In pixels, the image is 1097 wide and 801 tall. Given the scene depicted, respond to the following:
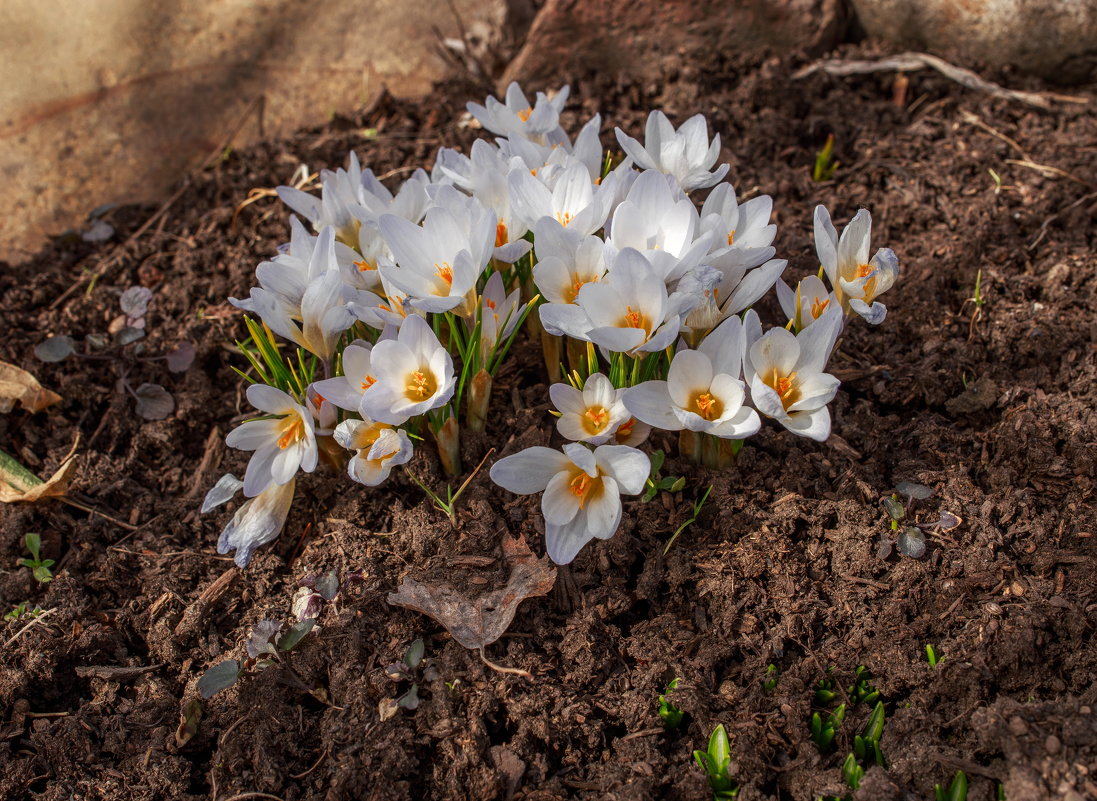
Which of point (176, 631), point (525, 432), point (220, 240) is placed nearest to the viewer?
point (176, 631)

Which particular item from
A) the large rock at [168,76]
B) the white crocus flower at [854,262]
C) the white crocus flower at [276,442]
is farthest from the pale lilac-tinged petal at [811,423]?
the large rock at [168,76]

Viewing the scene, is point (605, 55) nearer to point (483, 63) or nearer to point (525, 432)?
point (483, 63)

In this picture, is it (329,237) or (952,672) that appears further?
(329,237)

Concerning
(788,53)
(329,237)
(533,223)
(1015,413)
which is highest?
(329,237)

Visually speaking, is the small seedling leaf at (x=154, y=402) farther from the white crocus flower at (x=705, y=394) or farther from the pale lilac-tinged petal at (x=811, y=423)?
the pale lilac-tinged petal at (x=811, y=423)

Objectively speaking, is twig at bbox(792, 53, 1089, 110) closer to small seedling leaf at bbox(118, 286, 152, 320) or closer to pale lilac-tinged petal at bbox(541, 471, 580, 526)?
pale lilac-tinged petal at bbox(541, 471, 580, 526)

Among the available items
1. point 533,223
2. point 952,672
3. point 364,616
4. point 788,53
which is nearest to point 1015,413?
point 952,672

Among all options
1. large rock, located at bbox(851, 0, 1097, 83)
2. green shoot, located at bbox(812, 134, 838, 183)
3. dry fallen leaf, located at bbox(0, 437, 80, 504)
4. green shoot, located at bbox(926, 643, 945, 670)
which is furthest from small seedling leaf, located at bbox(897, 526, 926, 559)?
large rock, located at bbox(851, 0, 1097, 83)
